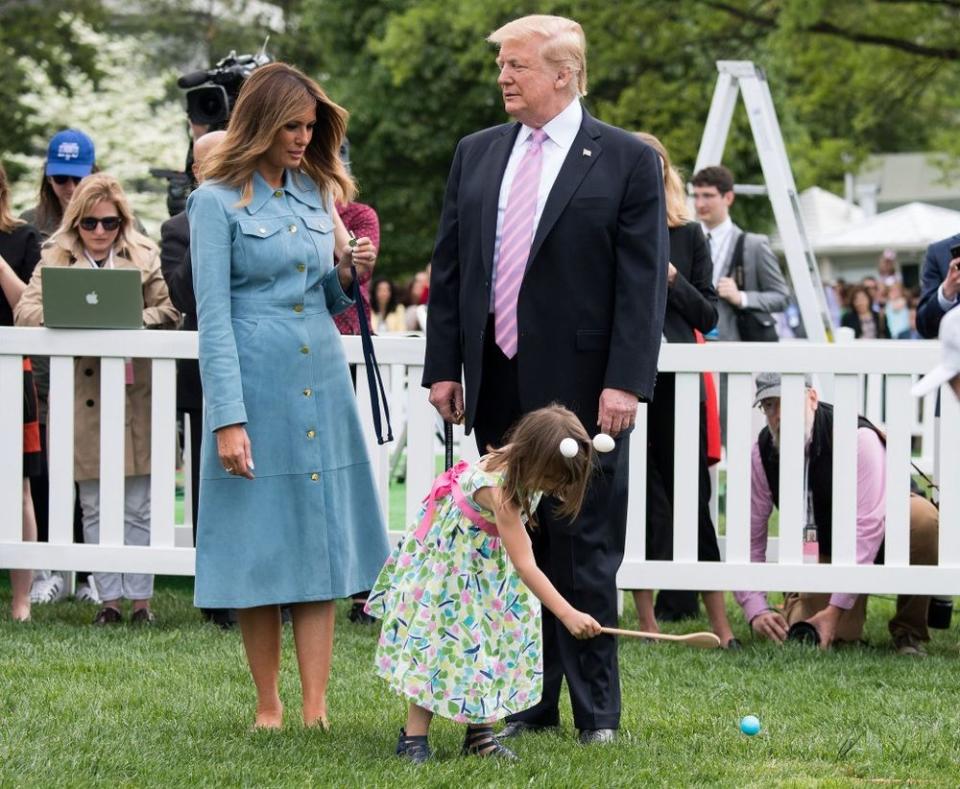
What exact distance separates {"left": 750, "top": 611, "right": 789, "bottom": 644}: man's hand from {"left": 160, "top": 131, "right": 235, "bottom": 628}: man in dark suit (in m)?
2.21

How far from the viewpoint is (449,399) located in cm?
494

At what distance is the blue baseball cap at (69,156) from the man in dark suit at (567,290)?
3454 mm

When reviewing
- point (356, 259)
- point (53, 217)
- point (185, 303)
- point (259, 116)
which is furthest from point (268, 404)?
point (53, 217)

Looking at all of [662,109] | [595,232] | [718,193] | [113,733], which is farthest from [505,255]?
[662,109]

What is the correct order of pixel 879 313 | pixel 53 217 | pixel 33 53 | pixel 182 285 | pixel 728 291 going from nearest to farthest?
pixel 182 285 → pixel 53 217 → pixel 728 291 → pixel 879 313 → pixel 33 53

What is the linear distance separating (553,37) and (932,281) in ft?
9.25

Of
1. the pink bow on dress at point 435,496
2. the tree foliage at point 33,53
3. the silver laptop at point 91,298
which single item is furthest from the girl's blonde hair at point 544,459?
the tree foliage at point 33,53

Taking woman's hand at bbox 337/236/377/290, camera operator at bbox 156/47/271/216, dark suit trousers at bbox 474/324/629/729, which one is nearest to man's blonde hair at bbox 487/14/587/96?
woman's hand at bbox 337/236/377/290

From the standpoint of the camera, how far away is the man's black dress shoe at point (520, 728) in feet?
16.0

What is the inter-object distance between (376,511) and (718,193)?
4016 millimetres

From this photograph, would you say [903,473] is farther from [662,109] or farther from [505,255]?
[662,109]

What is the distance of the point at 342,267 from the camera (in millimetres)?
4926

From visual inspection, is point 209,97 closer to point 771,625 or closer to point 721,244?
point 721,244

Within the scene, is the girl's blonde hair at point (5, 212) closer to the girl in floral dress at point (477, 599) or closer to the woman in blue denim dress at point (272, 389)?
the woman in blue denim dress at point (272, 389)
